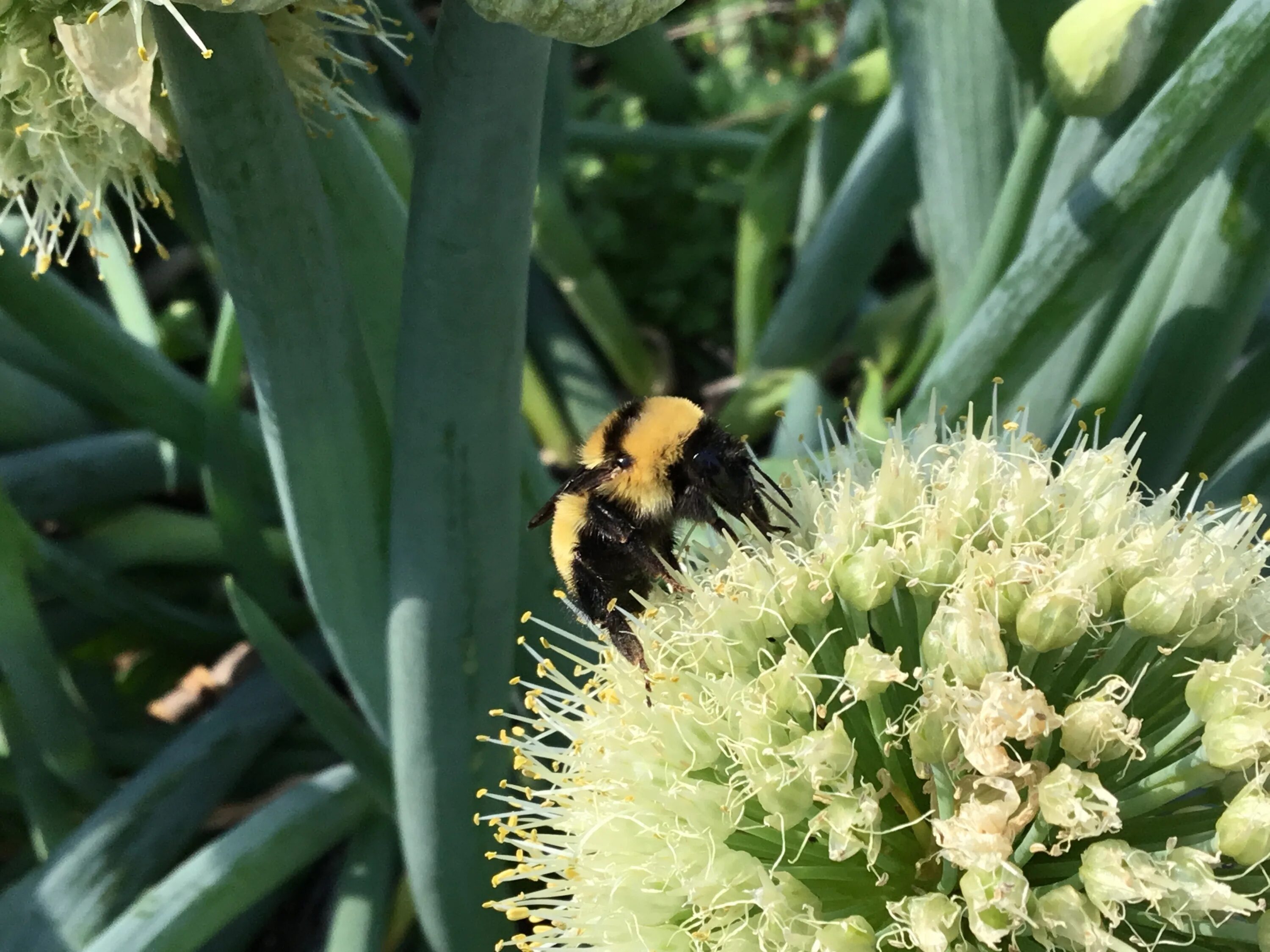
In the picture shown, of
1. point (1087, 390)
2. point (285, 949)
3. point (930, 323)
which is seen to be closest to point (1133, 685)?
point (1087, 390)

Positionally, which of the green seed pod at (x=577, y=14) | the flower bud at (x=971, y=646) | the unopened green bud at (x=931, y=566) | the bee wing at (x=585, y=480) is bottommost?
the flower bud at (x=971, y=646)

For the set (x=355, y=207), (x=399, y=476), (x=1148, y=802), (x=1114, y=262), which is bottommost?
(x=1148, y=802)

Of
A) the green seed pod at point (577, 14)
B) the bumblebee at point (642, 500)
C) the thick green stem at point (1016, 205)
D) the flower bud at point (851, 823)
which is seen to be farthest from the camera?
the thick green stem at point (1016, 205)

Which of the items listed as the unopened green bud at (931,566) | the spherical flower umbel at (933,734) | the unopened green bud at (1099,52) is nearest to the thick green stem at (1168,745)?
the spherical flower umbel at (933,734)

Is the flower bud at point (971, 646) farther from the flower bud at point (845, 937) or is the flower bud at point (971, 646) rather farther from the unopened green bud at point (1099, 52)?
the unopened green bud at point (1099, 52)

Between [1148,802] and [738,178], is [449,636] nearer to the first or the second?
[1148,802]

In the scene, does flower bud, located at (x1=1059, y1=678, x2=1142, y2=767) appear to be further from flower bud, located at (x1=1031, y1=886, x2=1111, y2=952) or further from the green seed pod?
the green seed pod

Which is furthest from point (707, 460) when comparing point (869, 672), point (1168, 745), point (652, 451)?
point (1168, 745)
